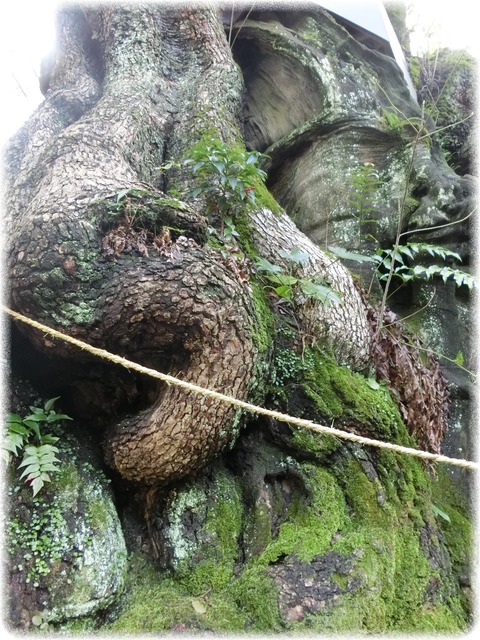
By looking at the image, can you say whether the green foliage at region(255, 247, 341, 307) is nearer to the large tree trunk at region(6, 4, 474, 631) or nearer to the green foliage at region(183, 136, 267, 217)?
the large tree trunk at region(6, 4, 474, 631)

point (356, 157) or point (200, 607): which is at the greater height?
point (356, 157)

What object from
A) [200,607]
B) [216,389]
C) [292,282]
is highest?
[292,282]

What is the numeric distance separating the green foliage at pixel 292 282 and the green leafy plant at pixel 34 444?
1297 mm

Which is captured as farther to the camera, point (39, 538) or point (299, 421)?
point (39, 538)

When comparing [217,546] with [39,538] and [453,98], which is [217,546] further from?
[453,98]

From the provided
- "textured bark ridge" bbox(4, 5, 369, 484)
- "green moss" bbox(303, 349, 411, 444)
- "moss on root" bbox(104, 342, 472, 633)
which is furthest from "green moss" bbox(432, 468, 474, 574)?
"textured bark ridge" bbox(4, 5, 369, 484)

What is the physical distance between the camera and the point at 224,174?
109 inches

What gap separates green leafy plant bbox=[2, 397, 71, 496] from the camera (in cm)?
205

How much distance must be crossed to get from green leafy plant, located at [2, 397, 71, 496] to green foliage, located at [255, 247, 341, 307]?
4.25 ft

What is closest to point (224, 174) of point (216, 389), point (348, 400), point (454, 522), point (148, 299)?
point (148, 299)

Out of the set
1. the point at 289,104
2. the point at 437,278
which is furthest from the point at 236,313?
the point at 289,104

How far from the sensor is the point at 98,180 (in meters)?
2.51

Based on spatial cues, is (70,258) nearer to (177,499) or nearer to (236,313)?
(236,313)

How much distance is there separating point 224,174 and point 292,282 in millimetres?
794
